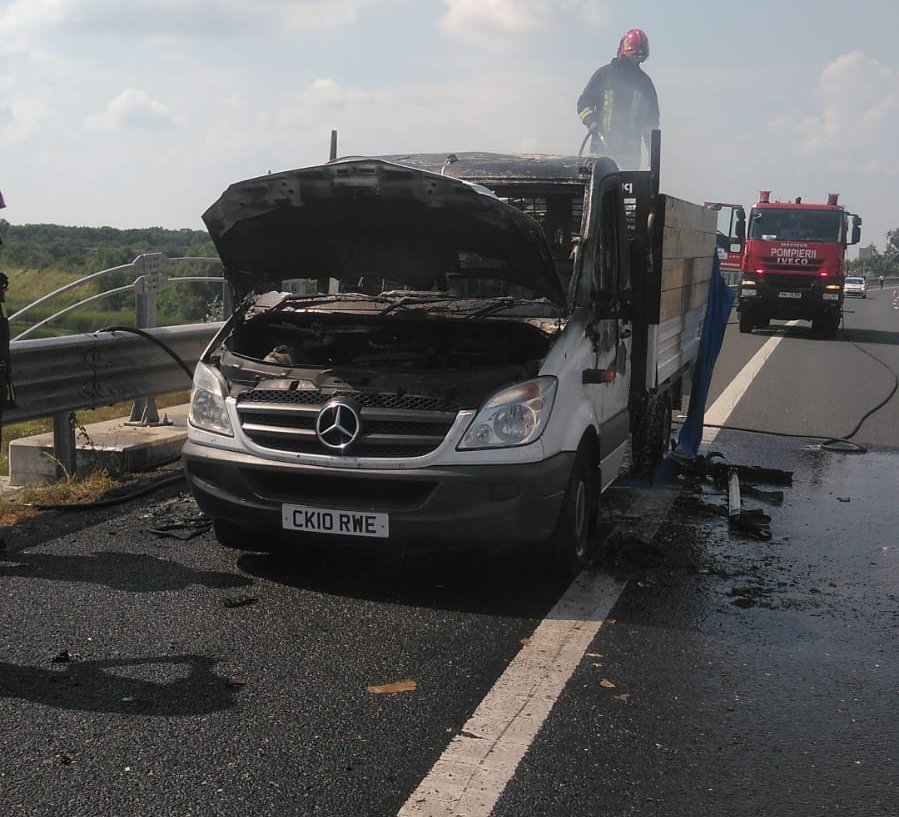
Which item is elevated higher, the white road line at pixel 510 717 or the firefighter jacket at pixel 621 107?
the firefighter jacket at pixel 621 107

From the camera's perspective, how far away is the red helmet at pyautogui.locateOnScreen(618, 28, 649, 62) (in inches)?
409

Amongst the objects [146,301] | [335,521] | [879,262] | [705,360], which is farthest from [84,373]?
[879,262]

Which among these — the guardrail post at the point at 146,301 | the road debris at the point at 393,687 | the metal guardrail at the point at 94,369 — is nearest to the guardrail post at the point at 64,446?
the metal guardrail at the point at 94,369

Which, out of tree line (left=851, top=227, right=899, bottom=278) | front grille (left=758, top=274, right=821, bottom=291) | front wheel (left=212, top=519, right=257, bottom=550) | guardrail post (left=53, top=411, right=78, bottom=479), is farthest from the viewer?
tree line (left=851, top=227, right=899, bottom=278)

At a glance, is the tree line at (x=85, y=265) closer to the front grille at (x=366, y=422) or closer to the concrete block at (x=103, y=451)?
the concrete block at (x=103, y=451)

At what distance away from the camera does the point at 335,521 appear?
5090 millimetres

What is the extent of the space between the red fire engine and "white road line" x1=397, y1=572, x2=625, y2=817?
73.0ft

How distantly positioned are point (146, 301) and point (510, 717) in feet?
18.9

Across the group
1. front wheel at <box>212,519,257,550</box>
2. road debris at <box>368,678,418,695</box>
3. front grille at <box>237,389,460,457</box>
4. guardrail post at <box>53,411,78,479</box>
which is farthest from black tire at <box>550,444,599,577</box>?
guardrail post at <box>53,411,78,479</box>

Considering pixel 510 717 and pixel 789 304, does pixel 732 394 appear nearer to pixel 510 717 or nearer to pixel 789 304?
pixel 510 717

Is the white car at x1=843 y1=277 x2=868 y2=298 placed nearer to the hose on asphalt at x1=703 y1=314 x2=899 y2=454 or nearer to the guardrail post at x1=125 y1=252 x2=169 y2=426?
the hose on asphalt at x1=703 y1=314 x2=899 y2=454

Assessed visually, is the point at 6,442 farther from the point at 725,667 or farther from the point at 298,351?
the point at 725,667

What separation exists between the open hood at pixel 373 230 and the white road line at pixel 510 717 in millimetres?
1603

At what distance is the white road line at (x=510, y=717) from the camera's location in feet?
10.4
